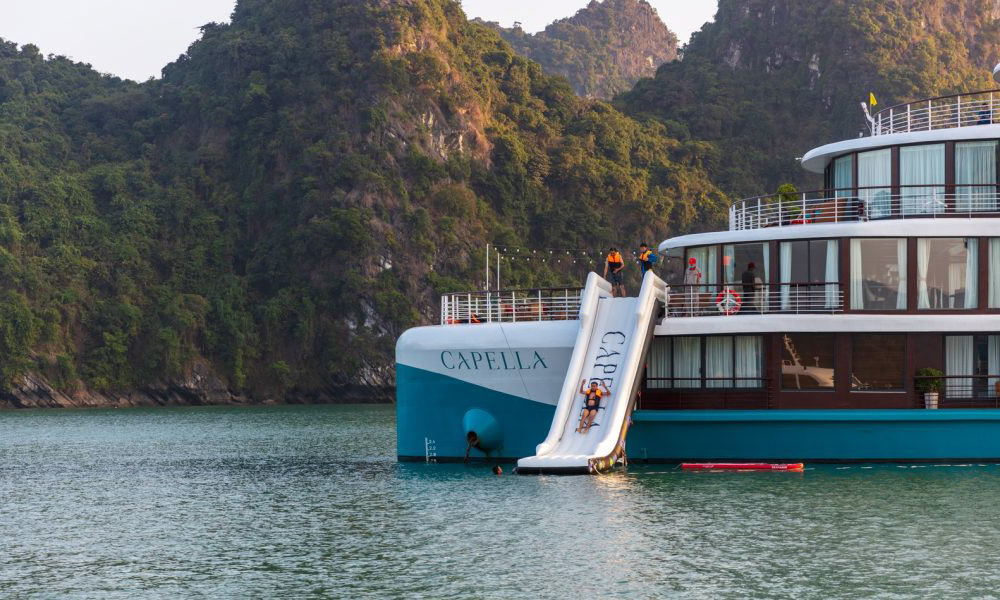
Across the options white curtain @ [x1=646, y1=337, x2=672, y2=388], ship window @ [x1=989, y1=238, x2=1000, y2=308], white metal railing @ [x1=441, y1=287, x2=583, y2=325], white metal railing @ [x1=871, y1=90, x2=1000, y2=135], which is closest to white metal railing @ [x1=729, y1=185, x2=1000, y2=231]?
ship window @ [x1=989, y1=238, x2=1000, y2=308]

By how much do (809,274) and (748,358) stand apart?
7.27ft

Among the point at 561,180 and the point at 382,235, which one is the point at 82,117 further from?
the point at 561,180

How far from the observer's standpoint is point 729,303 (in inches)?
1112

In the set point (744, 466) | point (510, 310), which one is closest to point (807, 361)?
point (744, 466)

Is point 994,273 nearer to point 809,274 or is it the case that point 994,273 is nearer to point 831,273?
point 831,273

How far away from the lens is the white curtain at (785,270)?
2812cm

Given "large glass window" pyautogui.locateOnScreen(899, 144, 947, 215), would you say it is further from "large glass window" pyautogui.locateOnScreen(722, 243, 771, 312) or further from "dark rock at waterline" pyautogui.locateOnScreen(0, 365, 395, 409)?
"dark rock at waterline" pyautogui.locateOnScreen(0, 365, 395, 409)

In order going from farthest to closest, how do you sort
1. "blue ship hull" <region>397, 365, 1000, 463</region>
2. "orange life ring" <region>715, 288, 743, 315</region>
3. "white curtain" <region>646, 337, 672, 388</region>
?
1. "white curtain" <region>646, 337, 672, 388</region>
2. "orange life ring" <region>715, 288, 743, 315</region>
3. "blue ship hull" <region>397, 365, 1000, 463</region>

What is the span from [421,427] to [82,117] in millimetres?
94205

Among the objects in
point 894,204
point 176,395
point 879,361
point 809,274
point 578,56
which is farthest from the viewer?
point 578,56

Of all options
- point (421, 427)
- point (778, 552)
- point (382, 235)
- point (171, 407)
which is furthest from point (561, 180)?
point (778, 552)

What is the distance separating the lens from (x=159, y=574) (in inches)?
722

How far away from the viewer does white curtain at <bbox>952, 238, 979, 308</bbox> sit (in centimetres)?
2752

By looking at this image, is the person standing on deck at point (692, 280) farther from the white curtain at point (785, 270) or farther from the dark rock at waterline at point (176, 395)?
the dark rock at waterline at point (176, 395)
